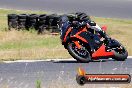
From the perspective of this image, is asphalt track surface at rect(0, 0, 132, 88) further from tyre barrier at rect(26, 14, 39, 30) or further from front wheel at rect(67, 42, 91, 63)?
tyre barrier at rect(26, 14, 39, 30)

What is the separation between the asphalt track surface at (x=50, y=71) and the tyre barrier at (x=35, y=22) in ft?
29.0

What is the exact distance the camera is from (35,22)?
75.6 feet

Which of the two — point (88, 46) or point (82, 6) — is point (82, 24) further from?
point (82, 6)

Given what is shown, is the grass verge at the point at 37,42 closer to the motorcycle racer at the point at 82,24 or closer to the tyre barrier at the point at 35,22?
the tyre barrier at the point at 35,22

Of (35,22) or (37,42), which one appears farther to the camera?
(35,22)

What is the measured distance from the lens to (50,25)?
2280cm

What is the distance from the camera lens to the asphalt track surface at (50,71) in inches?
427

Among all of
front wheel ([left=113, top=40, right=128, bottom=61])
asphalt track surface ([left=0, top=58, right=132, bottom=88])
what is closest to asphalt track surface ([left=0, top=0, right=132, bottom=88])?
asphalt track surface ([left=0, top=58, right=132, bottom=88])

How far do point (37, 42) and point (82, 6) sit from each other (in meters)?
14.2

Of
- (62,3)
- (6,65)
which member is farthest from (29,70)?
(62,3)

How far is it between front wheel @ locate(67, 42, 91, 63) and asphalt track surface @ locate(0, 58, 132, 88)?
14cm

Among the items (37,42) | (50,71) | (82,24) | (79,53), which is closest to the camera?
(50,71)

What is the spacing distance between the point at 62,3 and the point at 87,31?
21.6m

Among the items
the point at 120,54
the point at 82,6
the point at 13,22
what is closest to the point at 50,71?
the point at 120,54
